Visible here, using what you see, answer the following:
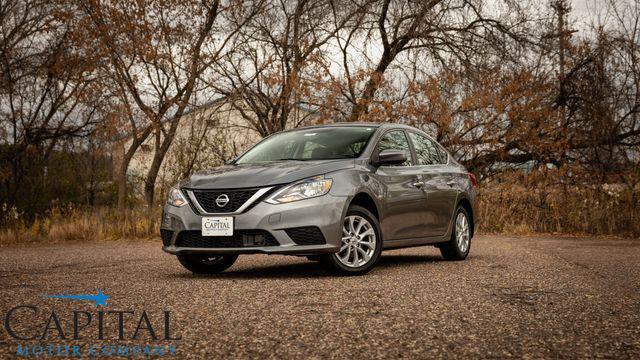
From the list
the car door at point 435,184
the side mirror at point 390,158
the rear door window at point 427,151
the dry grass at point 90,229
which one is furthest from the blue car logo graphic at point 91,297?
the dry grass at point 90,229

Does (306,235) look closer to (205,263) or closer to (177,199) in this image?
(177,199)

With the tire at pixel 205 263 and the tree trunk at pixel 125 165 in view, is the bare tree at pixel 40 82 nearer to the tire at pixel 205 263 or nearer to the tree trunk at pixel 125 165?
the tree trunk at pixel 125 165

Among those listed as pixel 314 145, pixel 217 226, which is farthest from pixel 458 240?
pixel 217 226

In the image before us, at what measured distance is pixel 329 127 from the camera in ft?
30.2

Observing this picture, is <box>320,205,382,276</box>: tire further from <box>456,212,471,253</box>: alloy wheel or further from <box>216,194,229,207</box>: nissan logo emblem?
<box>456,212,471,253</box>: alloy wheel

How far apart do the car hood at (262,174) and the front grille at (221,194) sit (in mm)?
49

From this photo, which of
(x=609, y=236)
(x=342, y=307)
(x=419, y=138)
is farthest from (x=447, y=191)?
(x=609, y=236)

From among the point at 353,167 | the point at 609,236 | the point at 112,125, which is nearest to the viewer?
the point at 353,167

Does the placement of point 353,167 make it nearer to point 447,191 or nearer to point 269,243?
point 269,243

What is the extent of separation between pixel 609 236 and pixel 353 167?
9.77 metres

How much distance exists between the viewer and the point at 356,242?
7.81 meters

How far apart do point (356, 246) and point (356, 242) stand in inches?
1.6

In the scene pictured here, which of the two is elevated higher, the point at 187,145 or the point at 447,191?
the point at 187,145

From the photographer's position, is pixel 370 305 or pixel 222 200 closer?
pixel 370 305
